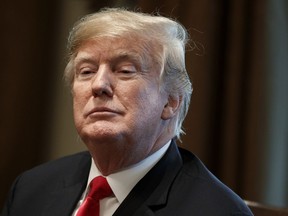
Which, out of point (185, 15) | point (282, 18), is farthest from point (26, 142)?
point (282, 18)

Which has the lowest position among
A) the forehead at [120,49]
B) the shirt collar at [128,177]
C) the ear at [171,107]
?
the shirt collar at [128,177]

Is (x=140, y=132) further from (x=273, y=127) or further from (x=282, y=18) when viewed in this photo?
(x=282, y=18)

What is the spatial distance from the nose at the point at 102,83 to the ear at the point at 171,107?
7.1 inches

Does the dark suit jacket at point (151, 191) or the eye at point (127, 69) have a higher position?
the eye at point (127, 69)

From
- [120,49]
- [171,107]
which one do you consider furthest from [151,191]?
[120,49]

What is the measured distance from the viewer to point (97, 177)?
1438 mm

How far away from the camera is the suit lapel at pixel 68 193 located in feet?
4.89

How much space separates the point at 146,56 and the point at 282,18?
965 millimetres

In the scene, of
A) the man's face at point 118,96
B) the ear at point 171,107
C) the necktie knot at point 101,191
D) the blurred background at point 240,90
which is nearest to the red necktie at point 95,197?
the necktie knot at point 101,191

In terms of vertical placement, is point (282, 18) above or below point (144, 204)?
above

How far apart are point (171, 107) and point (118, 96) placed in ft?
0.61

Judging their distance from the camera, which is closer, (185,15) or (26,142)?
(185,15)

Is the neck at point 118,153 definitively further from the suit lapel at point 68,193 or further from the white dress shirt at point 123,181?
the suit lapel at point 68,193

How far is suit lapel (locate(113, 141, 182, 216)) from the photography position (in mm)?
1354
